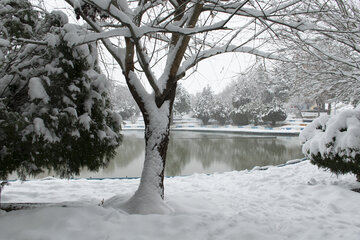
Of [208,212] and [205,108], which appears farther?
A: [205,108]

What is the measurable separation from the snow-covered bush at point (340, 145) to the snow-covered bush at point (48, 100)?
373cm

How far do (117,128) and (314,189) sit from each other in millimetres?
3661

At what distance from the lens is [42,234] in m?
2.35

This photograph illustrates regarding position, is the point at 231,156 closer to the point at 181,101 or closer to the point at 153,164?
the point at 153,164

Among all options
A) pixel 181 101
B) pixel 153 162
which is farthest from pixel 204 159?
pixel 181 101

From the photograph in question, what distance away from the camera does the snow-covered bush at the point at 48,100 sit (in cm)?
275

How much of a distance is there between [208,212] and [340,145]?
2768mm

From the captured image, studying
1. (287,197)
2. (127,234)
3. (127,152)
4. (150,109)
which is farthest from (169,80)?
(127,152)

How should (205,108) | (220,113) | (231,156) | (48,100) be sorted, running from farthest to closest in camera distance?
(205,108) < (220,113) < (231,156) < (48,100)

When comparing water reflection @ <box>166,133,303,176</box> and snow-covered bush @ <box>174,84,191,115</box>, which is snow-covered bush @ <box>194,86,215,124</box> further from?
water reflection @ <box>166,133,303,176</box>

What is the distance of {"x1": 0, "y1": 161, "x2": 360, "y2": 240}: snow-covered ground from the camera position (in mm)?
2541

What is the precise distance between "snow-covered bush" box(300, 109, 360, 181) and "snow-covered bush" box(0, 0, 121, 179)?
373 cm

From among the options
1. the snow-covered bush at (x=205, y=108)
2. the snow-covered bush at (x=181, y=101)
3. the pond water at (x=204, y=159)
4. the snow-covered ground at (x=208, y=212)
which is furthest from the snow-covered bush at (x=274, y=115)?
the snow-covered ground at (x=208, y=212)

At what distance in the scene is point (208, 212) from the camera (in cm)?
333
